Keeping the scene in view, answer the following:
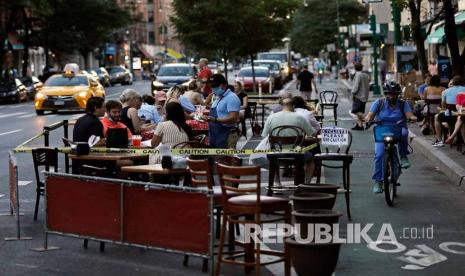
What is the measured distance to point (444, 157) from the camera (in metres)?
21.2

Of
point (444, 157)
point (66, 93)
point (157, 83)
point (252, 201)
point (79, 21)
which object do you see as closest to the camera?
point (252, 201)

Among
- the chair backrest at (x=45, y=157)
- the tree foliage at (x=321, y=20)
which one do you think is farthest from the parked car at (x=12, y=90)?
the tree foliage at (x=321, y=20)

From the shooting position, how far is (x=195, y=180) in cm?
1145

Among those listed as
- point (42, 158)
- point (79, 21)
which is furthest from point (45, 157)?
point (79, 21)

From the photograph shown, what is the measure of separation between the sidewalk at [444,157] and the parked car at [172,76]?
21.2 metres

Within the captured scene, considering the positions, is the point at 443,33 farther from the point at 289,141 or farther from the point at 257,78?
the point at 289,141

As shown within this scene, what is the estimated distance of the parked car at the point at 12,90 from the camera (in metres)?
58.7

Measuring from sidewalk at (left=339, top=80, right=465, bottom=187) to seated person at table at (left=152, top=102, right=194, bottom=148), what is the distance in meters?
5.42

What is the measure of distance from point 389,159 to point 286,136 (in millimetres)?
1552

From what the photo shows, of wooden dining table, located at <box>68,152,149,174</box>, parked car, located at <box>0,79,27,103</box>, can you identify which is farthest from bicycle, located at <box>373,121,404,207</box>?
parked car, located at <box>0,79,27,103</box>

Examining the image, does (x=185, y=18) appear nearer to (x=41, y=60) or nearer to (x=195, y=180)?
(x=195, y=180)

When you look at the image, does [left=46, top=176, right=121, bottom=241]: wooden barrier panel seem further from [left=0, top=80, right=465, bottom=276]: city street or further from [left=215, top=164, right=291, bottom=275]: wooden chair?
[left=215, top=164, right=291, bottom=275]: wooden chair

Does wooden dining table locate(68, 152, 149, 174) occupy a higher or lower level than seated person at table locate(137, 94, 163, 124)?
lower

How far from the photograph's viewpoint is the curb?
61.1ft
